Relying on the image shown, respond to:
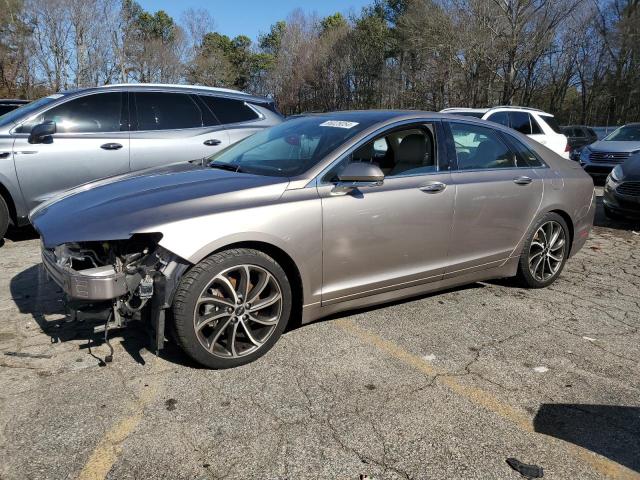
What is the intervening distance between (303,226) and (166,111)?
402cm

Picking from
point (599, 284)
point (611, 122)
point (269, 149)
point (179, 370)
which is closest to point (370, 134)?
point (269, 149)

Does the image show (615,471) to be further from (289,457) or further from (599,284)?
(599,284)

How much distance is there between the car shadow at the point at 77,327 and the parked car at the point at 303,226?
316 millimetres

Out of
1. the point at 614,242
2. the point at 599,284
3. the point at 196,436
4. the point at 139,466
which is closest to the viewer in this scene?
the point at 139,466

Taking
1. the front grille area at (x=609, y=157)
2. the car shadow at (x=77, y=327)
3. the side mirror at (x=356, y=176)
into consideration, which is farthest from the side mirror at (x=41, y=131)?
the front grille area at (x=609, y=157)

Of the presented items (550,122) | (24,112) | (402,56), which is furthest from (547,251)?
(402,56)

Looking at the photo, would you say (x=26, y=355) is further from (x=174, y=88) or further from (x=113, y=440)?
(x=174, y=88)

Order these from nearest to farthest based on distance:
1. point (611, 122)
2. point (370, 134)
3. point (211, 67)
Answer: point (370, 134)
point (611, 122)
point (211, 67)

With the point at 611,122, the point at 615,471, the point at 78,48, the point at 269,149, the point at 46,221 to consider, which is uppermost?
the point at 78,48

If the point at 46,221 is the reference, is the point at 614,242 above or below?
below

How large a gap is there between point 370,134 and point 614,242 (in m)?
5.01

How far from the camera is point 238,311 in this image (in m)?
3.12

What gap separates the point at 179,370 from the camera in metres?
3.12

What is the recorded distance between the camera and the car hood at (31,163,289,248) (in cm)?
290
